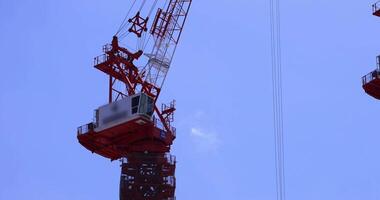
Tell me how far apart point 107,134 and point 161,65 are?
1457cm

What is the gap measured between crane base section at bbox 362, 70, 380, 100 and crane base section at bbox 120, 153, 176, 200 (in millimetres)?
31767

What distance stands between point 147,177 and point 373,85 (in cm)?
3470

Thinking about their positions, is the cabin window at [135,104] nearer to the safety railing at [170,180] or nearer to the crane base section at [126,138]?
the crane base section at [126,138]

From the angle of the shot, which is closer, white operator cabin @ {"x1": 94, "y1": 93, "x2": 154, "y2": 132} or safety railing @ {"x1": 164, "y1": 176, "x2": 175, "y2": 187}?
safety railing @ {"x1": 164, "y1": 176, "x2": 175, "y2": 187}

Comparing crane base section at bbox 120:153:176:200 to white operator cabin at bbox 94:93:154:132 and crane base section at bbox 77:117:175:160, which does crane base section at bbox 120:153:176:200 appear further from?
white operator cabin at bbox 94:93:154:132

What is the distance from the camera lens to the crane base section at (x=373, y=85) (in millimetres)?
121562

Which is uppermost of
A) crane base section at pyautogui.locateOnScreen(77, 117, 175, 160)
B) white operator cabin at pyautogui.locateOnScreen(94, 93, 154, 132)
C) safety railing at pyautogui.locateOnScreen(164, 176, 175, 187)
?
white operator cabin at pyautogui.locateOnScreen(94, 93, 154, 132)

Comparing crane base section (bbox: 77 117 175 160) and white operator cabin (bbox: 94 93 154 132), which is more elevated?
white operator cabin (bbox: 94 93 154 132)

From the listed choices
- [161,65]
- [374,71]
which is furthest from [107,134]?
[374,71]

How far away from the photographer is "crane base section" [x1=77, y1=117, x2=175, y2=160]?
14125 cm

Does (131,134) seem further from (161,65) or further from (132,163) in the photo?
(161,65)

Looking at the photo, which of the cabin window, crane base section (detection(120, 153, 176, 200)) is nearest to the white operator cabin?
the cabin window

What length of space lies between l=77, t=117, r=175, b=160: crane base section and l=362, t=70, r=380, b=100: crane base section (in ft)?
106

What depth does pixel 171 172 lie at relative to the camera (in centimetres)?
14162
